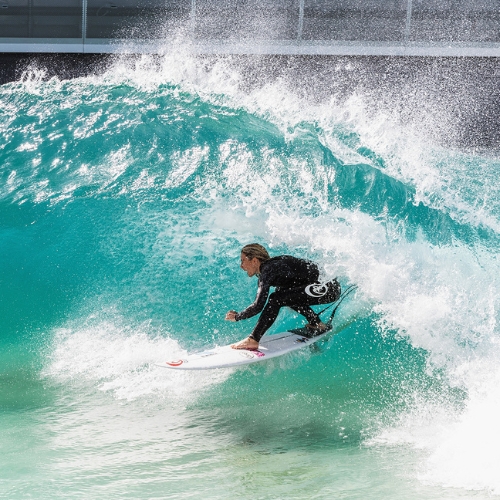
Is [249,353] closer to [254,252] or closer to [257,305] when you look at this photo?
[257,305]

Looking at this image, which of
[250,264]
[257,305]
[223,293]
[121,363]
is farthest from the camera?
[223,293]

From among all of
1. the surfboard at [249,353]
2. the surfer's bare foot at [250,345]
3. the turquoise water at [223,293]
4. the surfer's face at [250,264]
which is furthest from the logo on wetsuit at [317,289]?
the turquoise water at [223,293]

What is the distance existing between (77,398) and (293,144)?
3.83 m

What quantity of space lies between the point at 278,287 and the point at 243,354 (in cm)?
50

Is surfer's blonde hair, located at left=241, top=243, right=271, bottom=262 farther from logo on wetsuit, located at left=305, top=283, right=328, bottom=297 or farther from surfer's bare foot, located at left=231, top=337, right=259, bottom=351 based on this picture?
surfer's bare foot, located at left=231, top=337, right=259, bottom=351

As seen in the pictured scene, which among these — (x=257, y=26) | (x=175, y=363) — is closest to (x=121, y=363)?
(x=175, y=363)

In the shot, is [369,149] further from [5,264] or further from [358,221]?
[5,264]

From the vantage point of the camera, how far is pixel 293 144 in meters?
7.57

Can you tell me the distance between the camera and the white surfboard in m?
4.55

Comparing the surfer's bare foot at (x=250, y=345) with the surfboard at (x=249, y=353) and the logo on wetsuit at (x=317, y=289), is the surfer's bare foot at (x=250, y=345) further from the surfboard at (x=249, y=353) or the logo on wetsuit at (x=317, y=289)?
the logo on wetsuit at (x=317, y=289)

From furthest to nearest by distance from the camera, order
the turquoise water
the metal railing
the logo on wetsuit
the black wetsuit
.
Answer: the metal railing
the logo on wetsuit
the black wetsuit
the turquoise water

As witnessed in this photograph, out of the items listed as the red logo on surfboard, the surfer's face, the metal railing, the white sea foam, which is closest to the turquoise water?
the white sea foam

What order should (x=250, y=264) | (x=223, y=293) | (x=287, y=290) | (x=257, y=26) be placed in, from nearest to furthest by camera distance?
(x=250, y=264) < (x=287, y=290) < (x=223, y=293) < (x=257, y=26)

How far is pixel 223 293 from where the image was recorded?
641 cm
